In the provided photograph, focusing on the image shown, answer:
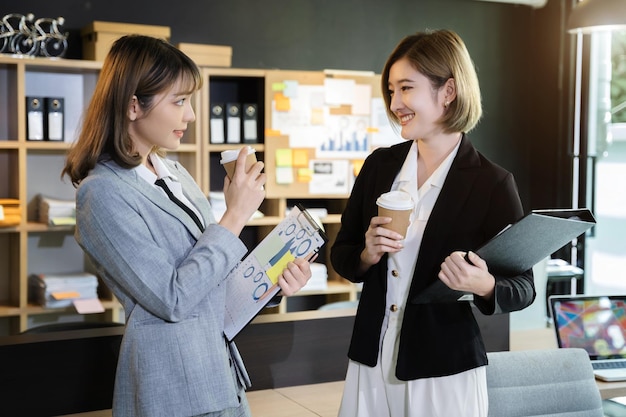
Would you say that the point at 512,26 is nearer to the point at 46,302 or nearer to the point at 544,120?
the point at 544,120

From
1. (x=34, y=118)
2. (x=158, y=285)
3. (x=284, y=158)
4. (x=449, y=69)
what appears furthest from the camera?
(x=284, y=158)

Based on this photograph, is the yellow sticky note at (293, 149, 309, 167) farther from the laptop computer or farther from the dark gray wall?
the laptop computer

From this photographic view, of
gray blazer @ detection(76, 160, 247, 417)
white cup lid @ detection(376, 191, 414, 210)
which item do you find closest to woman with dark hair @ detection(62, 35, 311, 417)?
gray blazer @ detection(76, 160, 247, 417)

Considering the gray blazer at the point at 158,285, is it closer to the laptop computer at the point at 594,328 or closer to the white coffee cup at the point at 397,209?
the white coffee cup at the point at 397,209

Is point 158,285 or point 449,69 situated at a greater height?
point 449,69

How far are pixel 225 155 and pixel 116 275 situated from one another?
0.35 m

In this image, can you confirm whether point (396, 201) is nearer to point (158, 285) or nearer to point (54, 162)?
point (158, 285)

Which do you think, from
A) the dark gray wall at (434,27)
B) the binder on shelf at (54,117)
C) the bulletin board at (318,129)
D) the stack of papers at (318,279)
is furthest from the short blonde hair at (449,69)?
the dark gray wall at (434,27)

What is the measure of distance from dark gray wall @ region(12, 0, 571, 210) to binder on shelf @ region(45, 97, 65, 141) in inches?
17.7

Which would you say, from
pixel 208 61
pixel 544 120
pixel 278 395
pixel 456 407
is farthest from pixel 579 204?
pixel 456 407

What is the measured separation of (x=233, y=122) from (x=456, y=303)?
11.6ft

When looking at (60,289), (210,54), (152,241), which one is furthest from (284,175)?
(152,241)

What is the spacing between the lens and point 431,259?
71.8 inches

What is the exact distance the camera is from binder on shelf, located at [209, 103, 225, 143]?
5.17m
